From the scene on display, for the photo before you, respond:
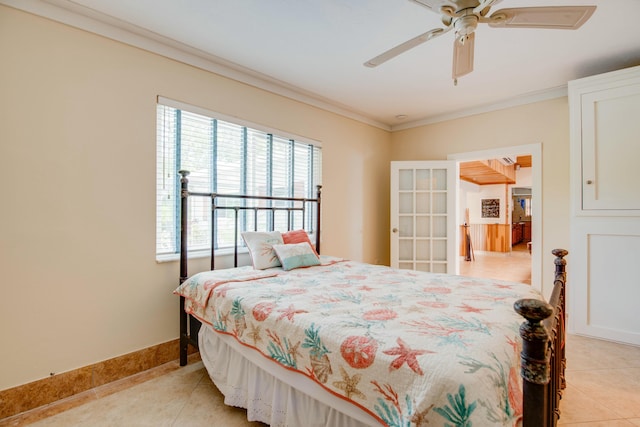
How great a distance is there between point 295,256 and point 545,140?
3.01 meters

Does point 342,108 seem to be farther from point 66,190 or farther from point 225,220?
point 66,190

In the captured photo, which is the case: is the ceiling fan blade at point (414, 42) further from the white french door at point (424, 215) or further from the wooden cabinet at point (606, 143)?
the white french door at point (424, 215)

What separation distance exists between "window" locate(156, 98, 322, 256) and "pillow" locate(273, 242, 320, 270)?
0.58m

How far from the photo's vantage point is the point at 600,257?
2723mm

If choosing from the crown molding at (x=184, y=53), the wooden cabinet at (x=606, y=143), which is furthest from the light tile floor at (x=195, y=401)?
the crown molding at (x=184, y=53)

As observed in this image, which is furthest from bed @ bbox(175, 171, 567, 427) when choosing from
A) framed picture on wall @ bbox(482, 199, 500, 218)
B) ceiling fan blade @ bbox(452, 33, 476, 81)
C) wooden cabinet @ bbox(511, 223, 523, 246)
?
wooden cabinet @ bbox(511, 223, 523, 246)

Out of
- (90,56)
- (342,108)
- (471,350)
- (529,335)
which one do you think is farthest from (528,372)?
(342,108)

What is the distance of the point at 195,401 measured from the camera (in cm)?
189

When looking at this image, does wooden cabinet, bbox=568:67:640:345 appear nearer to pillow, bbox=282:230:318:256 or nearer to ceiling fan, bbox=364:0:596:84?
ceiling fan, bbox=364:0:596:84

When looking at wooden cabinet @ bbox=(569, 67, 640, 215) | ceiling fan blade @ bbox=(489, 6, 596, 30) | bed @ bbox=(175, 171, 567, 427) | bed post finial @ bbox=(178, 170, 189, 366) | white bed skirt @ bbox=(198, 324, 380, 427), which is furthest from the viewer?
wooden cabinet @ bbox=(569, 67, 640, 215)

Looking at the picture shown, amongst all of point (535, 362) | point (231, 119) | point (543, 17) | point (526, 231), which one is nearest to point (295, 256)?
point (231, 119)

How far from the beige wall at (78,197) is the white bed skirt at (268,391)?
0.66 metres

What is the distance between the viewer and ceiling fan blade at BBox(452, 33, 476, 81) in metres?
1.61

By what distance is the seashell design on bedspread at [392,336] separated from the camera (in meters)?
0.89
